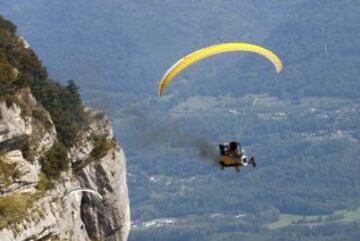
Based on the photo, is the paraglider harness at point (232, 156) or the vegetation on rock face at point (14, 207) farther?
the vegetation on rock face at point (14, 207)

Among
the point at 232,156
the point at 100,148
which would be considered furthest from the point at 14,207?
the point at 100,148

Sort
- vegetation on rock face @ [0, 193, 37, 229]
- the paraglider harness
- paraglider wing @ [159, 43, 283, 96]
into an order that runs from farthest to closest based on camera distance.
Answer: vegetation on rock face @ [0, 193, 37, 229], the paraglider harness, paraglider wing @ [159, 43, 283, 96]

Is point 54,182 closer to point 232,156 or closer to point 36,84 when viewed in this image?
point 36,84

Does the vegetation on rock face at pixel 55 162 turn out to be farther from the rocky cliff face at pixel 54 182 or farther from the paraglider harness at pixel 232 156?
the paraglider harness at pixel 232 156

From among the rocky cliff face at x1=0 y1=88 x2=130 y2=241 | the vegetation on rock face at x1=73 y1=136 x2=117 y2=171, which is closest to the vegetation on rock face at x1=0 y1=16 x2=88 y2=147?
the rocky cliff face at x1=0 y1=88 x2=130 y2=241

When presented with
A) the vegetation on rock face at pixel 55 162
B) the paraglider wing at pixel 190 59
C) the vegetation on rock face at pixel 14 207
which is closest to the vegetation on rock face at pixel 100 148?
the vegetation on rock face at pixel 55 162

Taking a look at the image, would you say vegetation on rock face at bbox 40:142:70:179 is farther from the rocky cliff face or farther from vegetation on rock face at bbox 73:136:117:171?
vegetation on rock face at bbox 73:136:117:171

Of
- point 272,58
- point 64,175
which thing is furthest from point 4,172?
point 272,58
